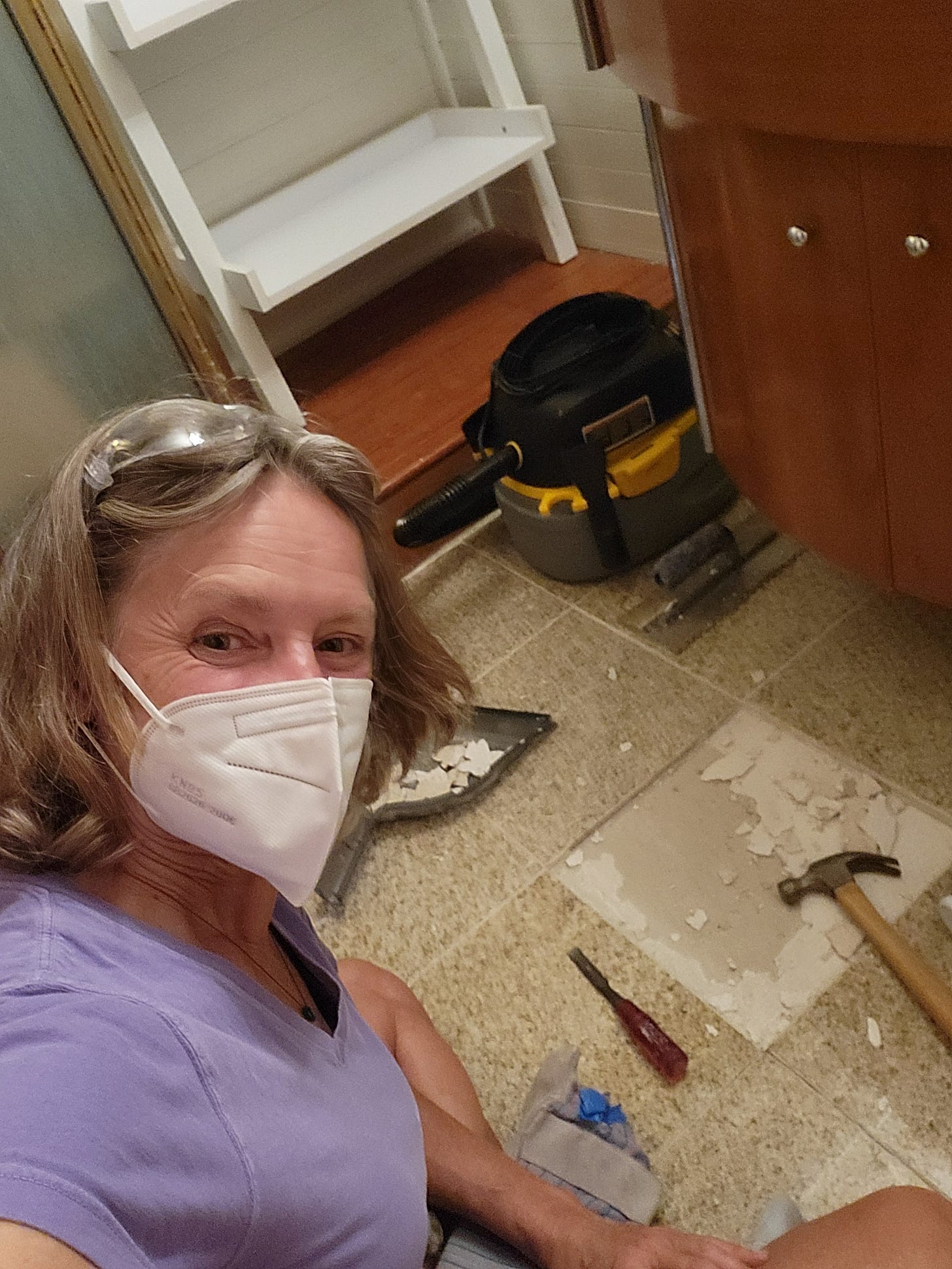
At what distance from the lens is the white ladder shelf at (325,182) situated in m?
1.54

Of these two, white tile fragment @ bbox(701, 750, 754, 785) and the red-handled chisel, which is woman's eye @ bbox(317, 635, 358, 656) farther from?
white tile fragment @ bbox(701, 750, 754, 785)

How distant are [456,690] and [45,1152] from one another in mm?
602

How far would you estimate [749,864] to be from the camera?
1182 millimetres

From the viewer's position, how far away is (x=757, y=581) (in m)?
1.53

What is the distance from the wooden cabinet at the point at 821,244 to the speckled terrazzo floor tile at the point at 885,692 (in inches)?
8.5

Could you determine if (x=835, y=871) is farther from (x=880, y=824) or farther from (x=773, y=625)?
(x=773, y=625)

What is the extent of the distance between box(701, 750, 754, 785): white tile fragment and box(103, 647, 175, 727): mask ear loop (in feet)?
2.83

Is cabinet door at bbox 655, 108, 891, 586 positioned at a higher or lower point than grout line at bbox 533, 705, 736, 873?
higher

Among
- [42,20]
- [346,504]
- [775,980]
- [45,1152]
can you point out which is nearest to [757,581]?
[775,980]

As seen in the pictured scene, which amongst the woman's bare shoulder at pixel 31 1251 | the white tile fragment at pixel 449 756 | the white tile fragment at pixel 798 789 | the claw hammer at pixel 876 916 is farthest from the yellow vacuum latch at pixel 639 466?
the woman's bare shoulder at pixel 31 1251

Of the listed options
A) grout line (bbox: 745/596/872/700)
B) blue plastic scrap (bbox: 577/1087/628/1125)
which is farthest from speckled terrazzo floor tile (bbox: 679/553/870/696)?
blue plastic scrap (bbox: 577/1087/628/1125)

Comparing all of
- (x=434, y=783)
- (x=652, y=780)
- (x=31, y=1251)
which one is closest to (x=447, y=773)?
(x=434, y=783)

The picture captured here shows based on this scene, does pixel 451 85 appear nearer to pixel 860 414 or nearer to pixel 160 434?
pixel 860 414

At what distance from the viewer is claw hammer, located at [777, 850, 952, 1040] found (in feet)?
3.20
